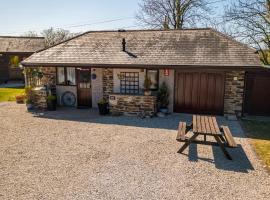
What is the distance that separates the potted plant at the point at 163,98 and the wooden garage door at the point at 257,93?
3.71m

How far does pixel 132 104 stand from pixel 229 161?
5863 millimetres

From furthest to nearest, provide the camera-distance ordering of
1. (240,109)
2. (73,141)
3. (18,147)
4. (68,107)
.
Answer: (68,107), (240,109), (73,141), (18,147)

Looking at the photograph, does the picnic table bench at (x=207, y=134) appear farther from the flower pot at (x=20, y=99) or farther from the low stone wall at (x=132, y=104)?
the flower pot at (x=20, y=99)

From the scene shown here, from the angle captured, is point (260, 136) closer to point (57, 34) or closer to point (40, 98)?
point (40, 98)

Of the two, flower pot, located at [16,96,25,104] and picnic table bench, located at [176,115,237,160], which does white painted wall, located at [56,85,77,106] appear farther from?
picnic table bench, located at [176,115,237,160]

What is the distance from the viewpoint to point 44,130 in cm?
969

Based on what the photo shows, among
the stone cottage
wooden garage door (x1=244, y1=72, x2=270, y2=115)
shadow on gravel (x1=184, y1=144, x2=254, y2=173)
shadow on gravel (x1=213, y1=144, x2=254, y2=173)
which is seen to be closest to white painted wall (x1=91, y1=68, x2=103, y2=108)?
the stone cottage

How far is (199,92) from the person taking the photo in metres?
11.6

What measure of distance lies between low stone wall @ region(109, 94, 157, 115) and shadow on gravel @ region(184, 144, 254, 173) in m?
4.04

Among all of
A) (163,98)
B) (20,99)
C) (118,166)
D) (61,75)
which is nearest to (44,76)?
(61,75)

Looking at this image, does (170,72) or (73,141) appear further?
(170,72)

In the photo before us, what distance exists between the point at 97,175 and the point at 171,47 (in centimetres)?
859

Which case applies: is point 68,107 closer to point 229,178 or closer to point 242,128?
point 242,128

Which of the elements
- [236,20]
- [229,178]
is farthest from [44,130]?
[236,20]
